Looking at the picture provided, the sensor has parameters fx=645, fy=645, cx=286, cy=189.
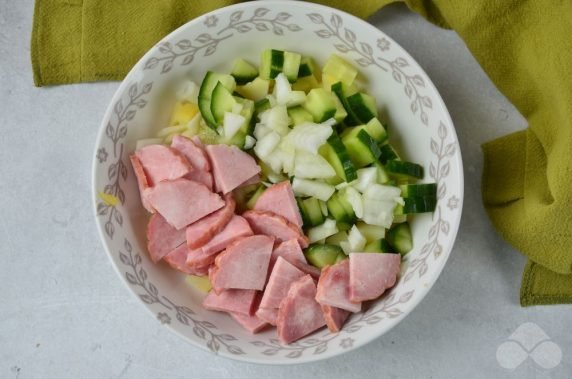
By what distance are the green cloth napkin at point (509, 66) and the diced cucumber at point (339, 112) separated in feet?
0.97

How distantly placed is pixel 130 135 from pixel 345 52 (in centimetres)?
57

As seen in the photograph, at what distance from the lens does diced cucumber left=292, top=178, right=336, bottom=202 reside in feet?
5.02

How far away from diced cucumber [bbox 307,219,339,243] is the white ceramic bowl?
19cm

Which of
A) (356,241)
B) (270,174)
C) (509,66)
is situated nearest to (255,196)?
(270,174)

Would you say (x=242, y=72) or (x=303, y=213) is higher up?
(x=242, y=72)

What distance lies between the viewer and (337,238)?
1.58 m

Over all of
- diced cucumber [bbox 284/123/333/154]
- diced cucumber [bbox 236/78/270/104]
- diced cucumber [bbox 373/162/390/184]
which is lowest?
diced cucumber [bbox 373/162/390/184]

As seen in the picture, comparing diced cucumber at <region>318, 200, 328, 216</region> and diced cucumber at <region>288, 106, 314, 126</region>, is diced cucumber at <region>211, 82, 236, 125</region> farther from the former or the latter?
diced cucumber at <region>318, 200, 328, 216</region>

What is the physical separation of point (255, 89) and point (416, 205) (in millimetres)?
487

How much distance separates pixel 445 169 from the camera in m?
1.50

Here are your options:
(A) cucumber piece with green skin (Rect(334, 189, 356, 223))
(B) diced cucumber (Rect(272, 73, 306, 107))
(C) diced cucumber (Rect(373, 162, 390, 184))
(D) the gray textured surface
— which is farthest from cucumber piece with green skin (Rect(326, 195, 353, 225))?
(D) the gray textured surface

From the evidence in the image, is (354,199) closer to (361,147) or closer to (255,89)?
(361,147)

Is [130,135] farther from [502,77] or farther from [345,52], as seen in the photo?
[502,77]

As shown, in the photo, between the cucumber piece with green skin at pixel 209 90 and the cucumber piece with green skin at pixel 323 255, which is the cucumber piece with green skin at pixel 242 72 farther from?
the cucumber piece with green skin at pixel 323 255
